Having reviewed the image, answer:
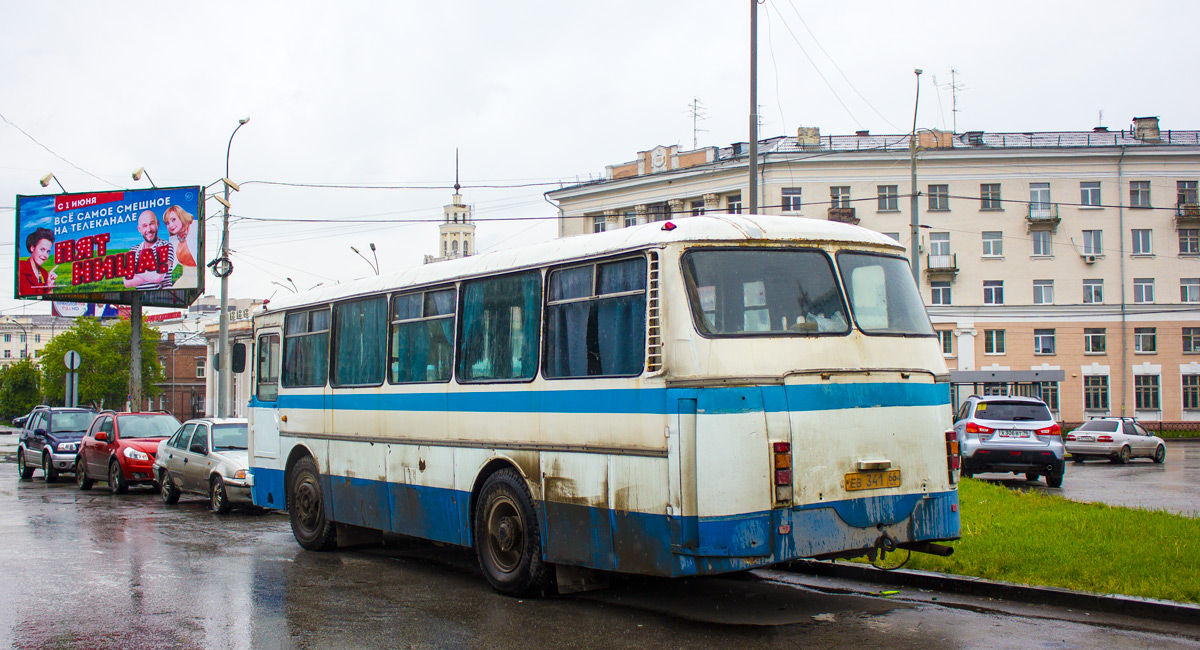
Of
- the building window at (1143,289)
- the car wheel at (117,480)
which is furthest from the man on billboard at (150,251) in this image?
the building window at (1143,289)

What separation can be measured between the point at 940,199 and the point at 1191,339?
15752 millimetres

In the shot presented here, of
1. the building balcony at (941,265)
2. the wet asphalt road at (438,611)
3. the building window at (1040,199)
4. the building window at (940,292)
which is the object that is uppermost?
the building window at (1040,199)

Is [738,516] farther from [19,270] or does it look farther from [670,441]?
[19,270]

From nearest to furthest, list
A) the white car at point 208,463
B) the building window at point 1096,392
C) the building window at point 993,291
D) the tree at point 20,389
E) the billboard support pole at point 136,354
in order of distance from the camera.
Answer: the white car at point 208,463 → the billboard support pole at point 136,354 → the building window at point 1096,392 → the building window at point 993,291 → the tree at point 20,389

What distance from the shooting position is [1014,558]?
9367 mm

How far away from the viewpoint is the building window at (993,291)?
6178cm

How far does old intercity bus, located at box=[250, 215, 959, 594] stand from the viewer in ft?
24.4

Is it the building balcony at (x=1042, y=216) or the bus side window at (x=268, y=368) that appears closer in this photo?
the bus side window at (x=268, y=368)

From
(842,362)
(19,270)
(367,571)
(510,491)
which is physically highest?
(19,270)

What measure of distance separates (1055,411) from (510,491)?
56.7 m

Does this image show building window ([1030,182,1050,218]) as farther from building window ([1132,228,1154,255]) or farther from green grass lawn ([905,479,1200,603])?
green grass lawn ([905,479,1200,603])

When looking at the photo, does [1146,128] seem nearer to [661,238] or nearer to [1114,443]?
[1114,443]

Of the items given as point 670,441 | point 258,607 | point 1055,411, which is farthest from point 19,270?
point 1055,411

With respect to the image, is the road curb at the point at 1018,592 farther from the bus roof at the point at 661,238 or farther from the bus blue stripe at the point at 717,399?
the bus roof at the point at 661,238
